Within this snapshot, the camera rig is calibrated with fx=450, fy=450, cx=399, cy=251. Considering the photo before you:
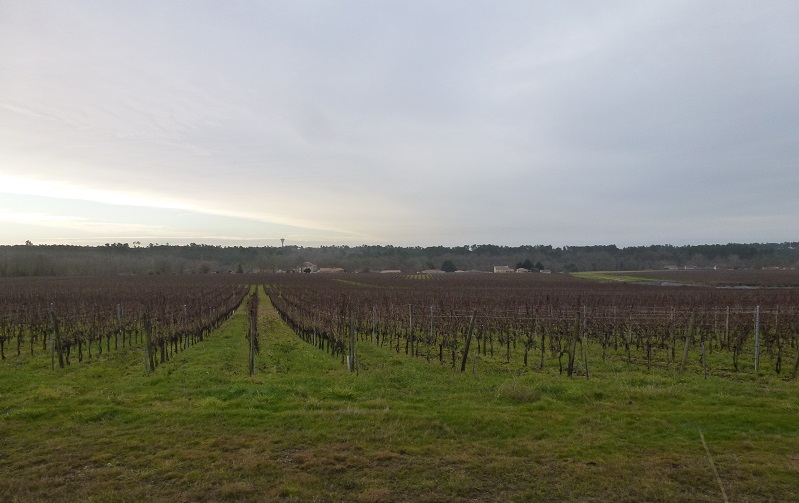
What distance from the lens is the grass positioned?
4.79 metres

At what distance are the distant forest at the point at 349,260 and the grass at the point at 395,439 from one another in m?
115

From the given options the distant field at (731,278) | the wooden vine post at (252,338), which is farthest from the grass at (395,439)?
the distant field at (731,278)

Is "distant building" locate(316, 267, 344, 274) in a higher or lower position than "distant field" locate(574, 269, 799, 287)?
lower

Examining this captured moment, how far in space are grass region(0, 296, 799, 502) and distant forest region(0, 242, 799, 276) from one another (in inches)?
4535

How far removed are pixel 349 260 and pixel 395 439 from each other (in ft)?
487

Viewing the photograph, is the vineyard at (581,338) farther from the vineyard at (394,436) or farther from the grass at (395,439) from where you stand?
the grass at (395,439)

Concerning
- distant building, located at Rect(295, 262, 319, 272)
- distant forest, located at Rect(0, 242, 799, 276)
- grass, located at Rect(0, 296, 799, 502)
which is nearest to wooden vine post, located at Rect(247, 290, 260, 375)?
grass, located at Rect(0, 296, 799, 502)

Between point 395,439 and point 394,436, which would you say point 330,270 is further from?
point 395,439

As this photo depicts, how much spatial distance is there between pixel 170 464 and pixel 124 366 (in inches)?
355

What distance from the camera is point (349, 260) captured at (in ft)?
504

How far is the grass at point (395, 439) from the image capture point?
4789mm

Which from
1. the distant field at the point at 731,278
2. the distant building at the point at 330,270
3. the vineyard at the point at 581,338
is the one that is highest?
the distant field at the point at 731,278

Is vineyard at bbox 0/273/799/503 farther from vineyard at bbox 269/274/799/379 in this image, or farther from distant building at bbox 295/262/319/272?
distant building at bbox 295/262/319/272

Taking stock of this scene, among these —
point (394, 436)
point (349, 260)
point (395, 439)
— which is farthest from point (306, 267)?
point (395, 439)
